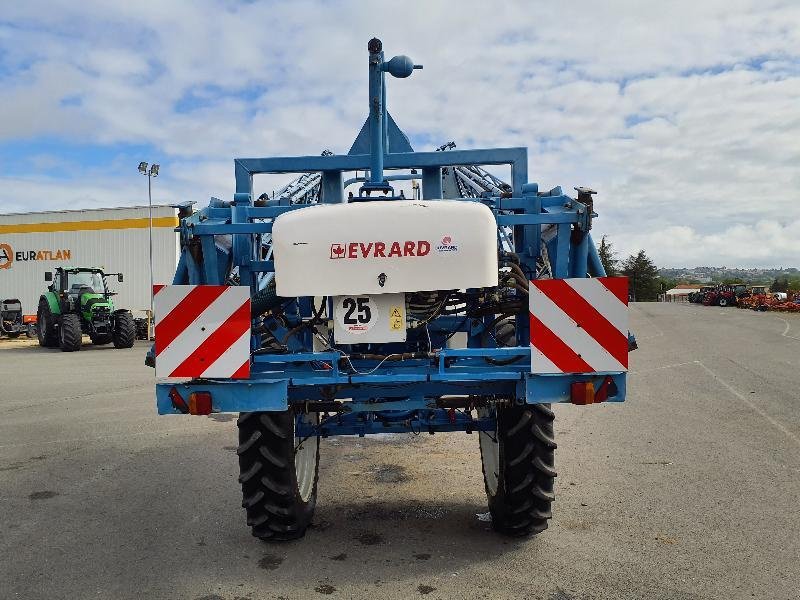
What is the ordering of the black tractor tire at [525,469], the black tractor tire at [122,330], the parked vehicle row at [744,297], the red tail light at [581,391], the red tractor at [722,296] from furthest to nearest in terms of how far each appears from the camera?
1. the red tractor at [722,296]
2. the parked vehicle row at [744,297]
3. the black tractor tire at [122,330]
4. the black tractor tire at [525,469]
5. the red tail light at [581,391]

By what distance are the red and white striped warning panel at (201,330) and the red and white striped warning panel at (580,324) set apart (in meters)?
1.69

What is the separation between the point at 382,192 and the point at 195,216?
1308 mm

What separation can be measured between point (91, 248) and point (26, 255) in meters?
3.29

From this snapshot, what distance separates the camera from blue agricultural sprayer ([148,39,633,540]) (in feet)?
12.8

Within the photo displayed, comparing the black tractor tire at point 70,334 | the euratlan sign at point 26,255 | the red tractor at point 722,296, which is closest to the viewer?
the black tractor tire at point 70,334

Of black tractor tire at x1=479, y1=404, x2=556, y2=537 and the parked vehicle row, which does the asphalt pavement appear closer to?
black tractor tire at x1=479, y1=404, x2=556, y2=537

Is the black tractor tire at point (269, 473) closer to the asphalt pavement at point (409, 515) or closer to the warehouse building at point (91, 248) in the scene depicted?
the asphalt pavement at point (409, 515)

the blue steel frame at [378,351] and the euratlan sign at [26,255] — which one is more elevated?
the euratlan sign at [26,255]

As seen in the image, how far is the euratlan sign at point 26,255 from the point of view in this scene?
29031mm

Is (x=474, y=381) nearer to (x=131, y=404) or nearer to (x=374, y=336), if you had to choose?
(x=374, y=336)

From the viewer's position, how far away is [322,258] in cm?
389

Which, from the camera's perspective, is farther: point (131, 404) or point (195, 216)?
point (131, 404)

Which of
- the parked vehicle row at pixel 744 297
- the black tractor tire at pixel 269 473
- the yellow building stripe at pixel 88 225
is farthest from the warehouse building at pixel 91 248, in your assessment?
the parked vehicle row at pixel 744 297

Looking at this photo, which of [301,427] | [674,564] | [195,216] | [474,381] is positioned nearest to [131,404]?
[301,427]
